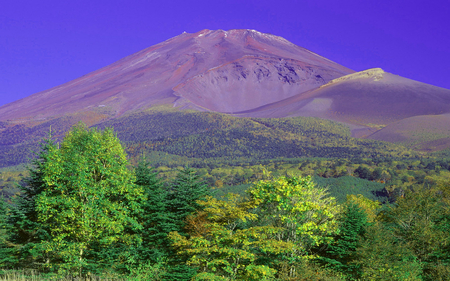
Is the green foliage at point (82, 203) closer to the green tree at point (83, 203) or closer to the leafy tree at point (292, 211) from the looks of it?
the green tree at point (83, 203)

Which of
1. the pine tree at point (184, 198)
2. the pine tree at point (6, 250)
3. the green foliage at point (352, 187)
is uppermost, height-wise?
the pine tree at point (184, 198)

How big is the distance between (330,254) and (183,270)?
22.2ft

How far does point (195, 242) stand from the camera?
1555cm

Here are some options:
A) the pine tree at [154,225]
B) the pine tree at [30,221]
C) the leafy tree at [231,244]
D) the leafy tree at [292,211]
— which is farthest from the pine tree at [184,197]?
the pine tree at [30,221]

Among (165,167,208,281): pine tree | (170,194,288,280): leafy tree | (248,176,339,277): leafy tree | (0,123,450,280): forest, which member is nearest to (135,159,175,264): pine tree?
(0,123,450,280): forest

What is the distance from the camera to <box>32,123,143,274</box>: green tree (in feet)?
59.5

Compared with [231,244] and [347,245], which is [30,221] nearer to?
[231,244]

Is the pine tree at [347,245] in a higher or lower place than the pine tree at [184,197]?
lower

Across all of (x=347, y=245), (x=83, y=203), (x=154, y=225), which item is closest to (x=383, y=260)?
(x=347, y=245)

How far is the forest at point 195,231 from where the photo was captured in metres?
16.2

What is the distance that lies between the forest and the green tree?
7cm

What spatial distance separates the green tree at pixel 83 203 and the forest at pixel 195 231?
7 centimetres

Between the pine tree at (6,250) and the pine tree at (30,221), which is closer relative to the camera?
the pine tree at (6,250)

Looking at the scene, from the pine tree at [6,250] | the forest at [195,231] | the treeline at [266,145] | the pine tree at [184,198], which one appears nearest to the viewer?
the forest at [195,231]
